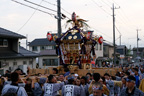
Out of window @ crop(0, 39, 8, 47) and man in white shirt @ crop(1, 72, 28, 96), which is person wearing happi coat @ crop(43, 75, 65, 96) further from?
window @ crop(0, 39, 8, 47)

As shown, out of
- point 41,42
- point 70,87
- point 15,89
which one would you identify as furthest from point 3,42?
point 41,42

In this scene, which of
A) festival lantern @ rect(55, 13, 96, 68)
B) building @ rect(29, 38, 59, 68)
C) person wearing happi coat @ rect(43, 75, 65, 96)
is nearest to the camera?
person wearing happi coat @ rect(43, 75, 65, 96)

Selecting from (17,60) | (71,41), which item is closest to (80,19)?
(71,41)

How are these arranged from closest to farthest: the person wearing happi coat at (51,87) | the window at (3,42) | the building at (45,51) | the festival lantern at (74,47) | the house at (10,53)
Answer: the person wearing happi coat at (51,87)
the festival lantern at (74,47)
the house at (10,53)
the window at (3,42)
the building at (45,51)

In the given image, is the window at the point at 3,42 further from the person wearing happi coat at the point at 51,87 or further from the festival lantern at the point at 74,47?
the person wearing happi coat at the point at 51,87

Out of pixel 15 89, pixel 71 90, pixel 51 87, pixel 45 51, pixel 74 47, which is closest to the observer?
pixel 15 89

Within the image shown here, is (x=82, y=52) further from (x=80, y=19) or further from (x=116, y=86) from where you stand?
(x=116, y=86)

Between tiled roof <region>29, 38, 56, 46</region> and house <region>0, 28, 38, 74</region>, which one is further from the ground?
tiled roof <region>29, 38, 56, 46</region>

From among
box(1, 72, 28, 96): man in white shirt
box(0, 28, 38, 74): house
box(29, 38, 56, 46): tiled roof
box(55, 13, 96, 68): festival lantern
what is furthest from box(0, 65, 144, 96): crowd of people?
box(29, 38, 56, 46): tiled roof

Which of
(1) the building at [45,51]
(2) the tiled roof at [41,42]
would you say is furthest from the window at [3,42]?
(2) the tiled roof at [41,42]

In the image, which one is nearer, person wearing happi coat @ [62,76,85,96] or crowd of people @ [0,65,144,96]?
crowd of people @ [0,65,144,96]

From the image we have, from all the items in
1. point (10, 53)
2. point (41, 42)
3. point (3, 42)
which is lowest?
point (10, 53)

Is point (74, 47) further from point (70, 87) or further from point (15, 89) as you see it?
point (15, 89)

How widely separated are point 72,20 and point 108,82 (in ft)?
26.2
